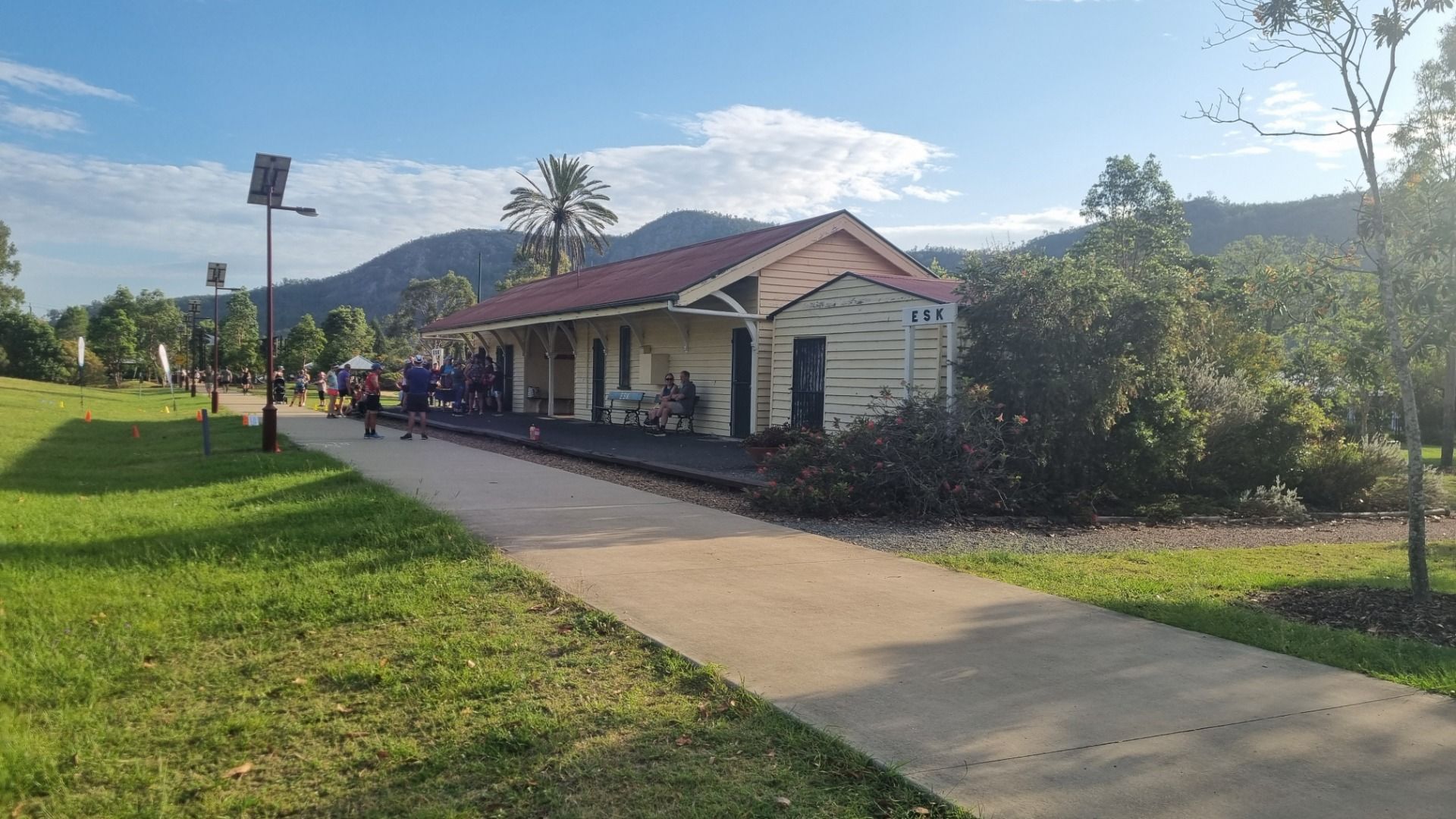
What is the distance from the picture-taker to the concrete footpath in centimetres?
344

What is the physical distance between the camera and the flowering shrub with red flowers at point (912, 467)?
32.7 feet

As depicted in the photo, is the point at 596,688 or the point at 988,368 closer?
the point at 596,688

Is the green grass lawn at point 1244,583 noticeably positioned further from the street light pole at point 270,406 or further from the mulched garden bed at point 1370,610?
the street light pole at point 270,406

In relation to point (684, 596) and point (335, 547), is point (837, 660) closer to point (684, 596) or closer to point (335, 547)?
point (684, 596)

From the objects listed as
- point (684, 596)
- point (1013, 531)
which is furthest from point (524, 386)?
point (684, 596)

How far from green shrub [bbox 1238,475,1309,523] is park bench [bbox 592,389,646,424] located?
12.9 m

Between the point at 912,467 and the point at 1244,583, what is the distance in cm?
361

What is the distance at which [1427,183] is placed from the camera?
8.80 meters

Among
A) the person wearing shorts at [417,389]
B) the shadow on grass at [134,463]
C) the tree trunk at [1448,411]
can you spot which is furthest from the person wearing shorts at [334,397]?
the tree trunk at [1448,411]

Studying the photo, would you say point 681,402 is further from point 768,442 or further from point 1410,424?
point 1410,424

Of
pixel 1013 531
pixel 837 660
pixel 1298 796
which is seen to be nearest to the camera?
pixel 1298 796

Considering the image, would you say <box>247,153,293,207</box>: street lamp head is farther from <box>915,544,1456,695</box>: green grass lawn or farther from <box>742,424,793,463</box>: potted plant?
<box>915,544,1456,695</box>: green grass lawn

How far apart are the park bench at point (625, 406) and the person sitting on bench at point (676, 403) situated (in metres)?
1.63

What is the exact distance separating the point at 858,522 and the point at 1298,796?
6247 millimetres
